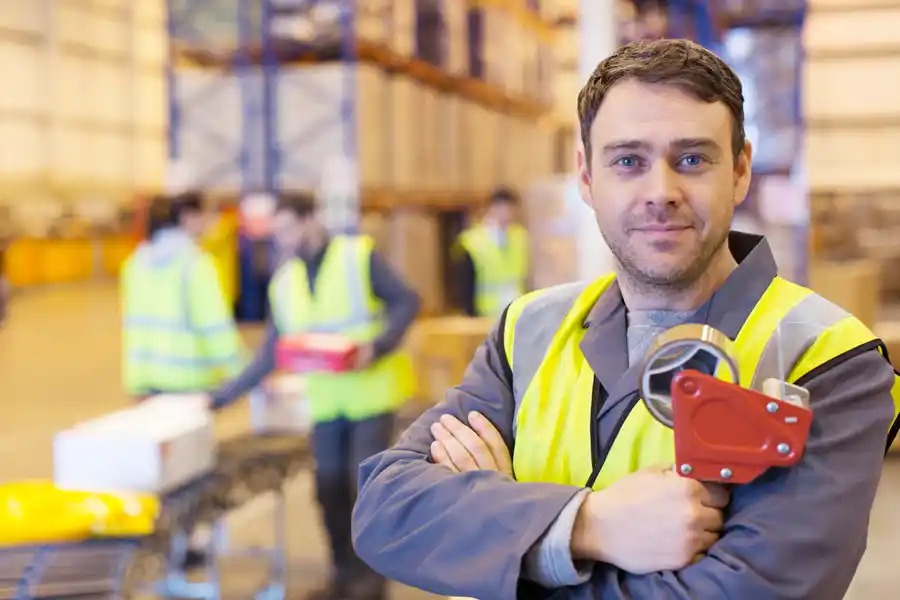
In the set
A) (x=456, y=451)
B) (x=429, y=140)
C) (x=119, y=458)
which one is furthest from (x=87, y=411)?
(x=456, y=451)

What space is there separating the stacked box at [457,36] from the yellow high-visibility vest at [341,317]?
7.01 metres

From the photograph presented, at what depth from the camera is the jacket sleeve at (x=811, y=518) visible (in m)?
1.48

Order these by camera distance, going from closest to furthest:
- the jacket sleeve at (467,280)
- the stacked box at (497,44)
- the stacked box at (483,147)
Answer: the jacket sleeve at (467,280), the stacked box at (497,44), the stacked box at (483,147)

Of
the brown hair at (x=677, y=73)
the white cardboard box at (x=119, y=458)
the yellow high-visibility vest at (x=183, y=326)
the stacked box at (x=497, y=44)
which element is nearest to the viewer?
the brown hair at (x=677, y=73)

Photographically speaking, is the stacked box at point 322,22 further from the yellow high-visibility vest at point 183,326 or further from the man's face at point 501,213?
the yellow high-visibility vest at point 183,326

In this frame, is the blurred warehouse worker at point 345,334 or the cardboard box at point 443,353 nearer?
the blurred warehouse worker at point 345,334

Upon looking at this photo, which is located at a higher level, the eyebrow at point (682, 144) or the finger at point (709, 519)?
the eyebrow at point (682, 144)

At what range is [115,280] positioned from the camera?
23594 millimetres

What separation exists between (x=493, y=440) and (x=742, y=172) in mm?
585

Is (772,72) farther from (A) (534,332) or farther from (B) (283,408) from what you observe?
(A) (534,332)

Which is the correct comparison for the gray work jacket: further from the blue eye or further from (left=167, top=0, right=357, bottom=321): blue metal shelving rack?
(left=167, top=0, right=357, bottom=321): blue metal shelving rack

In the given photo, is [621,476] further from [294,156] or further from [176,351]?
[294,156]

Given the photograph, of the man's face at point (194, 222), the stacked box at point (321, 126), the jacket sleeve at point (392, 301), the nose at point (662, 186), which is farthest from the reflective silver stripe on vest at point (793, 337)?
the stacked box at point (321, 126)

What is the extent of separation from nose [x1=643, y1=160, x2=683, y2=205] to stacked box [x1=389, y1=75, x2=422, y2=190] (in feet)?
28.0
